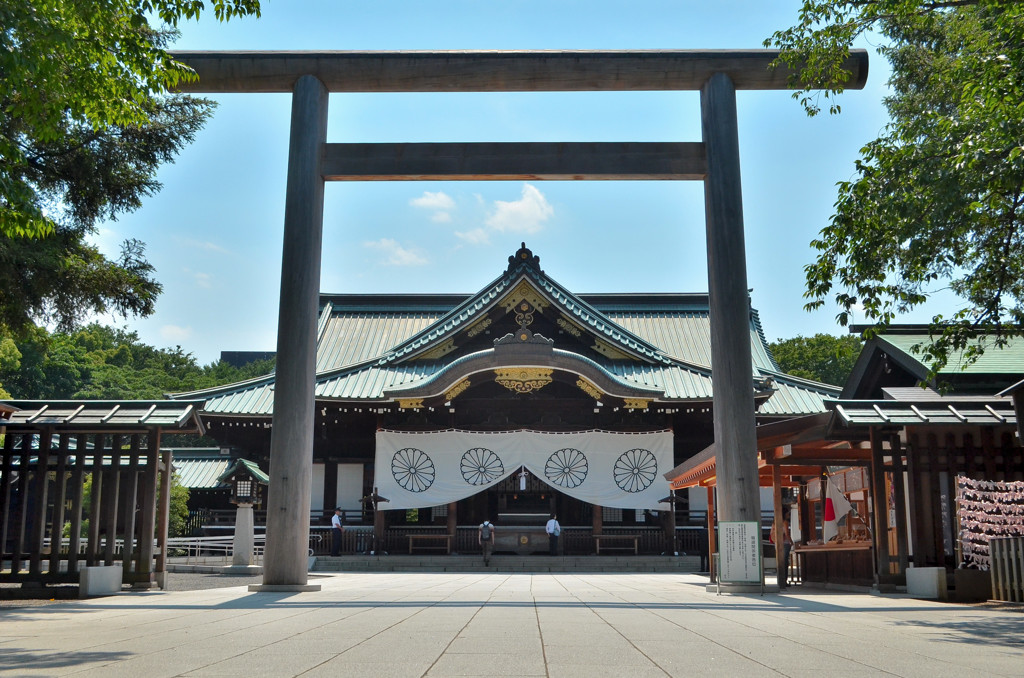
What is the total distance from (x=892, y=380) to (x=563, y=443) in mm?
8043

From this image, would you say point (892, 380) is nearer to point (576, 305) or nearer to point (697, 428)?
point (697, 428)

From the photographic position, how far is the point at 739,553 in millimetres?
10977

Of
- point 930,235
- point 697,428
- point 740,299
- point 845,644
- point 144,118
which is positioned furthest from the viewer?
point 697,428

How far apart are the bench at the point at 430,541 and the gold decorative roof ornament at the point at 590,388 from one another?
16.7 ft

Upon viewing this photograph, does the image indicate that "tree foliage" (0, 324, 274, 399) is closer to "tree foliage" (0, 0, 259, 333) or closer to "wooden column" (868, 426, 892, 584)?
"tree foliage" (0, 0, 259, 333)

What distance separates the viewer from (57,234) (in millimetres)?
10602

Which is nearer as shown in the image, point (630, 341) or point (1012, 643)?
point (1012, 643)

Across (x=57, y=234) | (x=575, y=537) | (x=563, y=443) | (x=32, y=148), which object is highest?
(x=32, y=148)

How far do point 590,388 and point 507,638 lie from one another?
1638 centimetres

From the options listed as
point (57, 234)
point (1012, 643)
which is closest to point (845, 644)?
point (1012, 643)

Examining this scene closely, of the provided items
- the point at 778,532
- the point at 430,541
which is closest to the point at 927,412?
the point at 778,532

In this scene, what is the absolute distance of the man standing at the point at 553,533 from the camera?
22141 millimetres

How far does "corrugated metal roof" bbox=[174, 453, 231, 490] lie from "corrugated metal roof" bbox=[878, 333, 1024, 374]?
1762cm

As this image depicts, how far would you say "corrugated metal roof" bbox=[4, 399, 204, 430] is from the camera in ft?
38.7
